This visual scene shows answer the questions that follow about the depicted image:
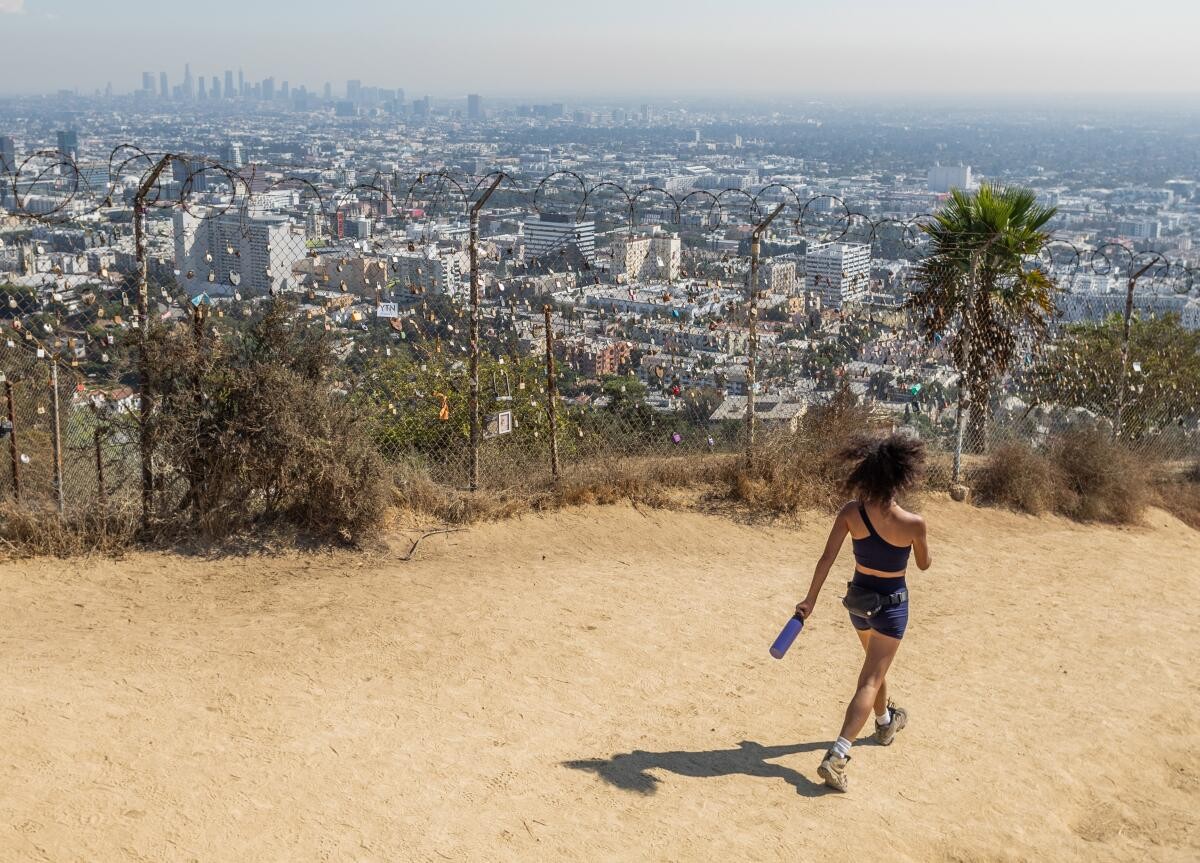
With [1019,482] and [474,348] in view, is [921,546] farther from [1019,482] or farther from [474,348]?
[1019,482]

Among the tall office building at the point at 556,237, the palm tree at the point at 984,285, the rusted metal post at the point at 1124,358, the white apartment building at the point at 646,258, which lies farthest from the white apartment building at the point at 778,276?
the rusted metal post at the point at 1124,358

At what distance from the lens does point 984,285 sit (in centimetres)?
1134

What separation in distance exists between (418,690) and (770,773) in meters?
1.94

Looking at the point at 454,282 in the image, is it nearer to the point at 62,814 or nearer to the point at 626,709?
the point at 626,709

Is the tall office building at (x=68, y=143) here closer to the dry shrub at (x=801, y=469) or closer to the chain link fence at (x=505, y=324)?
the chain link fence at (x=505, y=324)

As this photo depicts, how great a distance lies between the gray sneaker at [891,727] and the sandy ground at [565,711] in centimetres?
6

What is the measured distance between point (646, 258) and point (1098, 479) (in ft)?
16.4

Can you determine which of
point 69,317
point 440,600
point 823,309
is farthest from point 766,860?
point 823,309

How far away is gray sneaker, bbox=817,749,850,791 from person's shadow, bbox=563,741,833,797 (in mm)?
A: 68

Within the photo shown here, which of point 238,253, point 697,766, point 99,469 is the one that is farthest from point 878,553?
point 238,253

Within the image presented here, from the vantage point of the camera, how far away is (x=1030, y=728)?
20.2ft

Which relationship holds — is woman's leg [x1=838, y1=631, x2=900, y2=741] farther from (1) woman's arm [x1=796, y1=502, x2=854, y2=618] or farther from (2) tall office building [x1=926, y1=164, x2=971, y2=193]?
(2) tall office building [x1=926, y1=164, x2=971, y2=193]

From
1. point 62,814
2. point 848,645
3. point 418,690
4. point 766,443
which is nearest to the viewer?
point 62,814

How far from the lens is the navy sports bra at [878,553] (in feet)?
17.7
